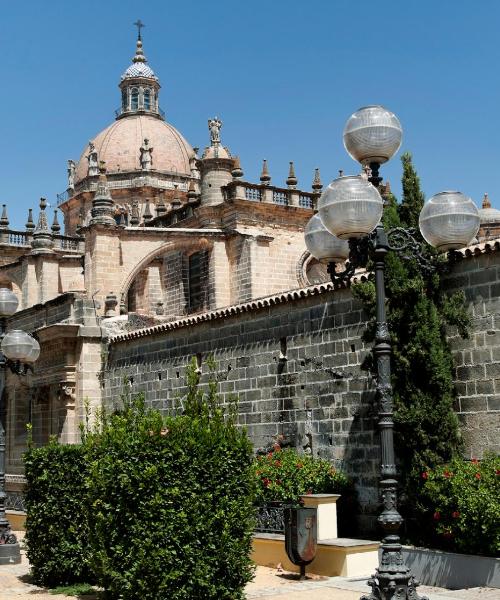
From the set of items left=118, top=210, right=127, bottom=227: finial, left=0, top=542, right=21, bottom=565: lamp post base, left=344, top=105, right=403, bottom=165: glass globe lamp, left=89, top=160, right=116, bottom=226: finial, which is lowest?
left=0, top=542, right=21, bottom=565: lamp post base

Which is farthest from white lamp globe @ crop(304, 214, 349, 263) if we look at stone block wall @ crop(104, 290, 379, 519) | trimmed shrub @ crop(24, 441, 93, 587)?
stone block wall @ crop(104, 290, 379, 519)

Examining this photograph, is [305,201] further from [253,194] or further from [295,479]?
[295,479]

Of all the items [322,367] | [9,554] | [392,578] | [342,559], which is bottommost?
[9,554]

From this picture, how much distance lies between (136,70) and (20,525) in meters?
49.6

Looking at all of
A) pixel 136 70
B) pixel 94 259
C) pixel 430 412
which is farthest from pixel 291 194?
pixel 136 70

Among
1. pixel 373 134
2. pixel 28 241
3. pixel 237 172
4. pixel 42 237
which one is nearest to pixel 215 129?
pixel 237 172

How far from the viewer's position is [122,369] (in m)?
19.5

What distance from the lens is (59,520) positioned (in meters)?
10.7

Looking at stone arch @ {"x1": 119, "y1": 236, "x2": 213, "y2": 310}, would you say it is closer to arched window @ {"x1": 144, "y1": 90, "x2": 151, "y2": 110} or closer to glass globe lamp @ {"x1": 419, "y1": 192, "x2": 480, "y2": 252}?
glass globe lamp @ {"x1": 419, "y1": 192, "x2": 480, "y2": 252}

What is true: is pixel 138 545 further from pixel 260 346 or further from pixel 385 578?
pixel 260 346

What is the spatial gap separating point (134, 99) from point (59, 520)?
52240 mm

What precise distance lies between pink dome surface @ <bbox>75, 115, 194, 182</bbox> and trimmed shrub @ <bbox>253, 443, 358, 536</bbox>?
39.4 metres

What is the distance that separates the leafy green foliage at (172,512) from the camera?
798cm

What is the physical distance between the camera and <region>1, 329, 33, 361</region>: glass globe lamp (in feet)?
45.5
